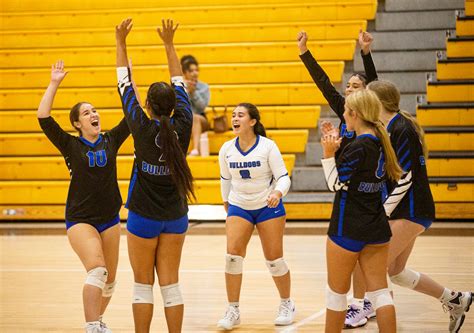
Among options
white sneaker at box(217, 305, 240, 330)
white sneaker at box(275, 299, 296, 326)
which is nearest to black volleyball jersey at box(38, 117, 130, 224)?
white sneaker at box(217, 305, 240, 330)

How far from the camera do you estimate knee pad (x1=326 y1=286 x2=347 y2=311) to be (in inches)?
163

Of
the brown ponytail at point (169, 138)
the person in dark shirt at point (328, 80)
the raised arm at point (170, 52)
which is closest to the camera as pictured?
the brown ponytail at point (169, 138)

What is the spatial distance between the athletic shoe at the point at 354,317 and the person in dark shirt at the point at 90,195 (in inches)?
60.8

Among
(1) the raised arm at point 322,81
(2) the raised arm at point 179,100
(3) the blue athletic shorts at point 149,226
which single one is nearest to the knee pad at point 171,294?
(3) the blue athletic shorts at point 149,226

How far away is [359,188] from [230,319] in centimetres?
173

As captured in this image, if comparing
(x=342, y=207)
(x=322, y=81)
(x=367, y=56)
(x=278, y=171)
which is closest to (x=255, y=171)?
(x=278, y=171)

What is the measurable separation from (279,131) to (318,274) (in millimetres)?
3686

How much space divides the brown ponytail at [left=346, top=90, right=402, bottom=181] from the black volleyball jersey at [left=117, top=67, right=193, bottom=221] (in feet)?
3.03

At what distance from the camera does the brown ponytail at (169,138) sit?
433 cm

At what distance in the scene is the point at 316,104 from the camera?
1129cm

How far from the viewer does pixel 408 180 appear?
488 cm

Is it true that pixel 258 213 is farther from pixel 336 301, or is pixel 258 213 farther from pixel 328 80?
pixel 336 301

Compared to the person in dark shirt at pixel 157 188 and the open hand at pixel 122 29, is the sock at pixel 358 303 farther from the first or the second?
the open hand at pixel 122 29

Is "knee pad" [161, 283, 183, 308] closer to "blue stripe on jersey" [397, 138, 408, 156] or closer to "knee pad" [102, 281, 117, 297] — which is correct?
"knee pad" [102, 281, 117, 297]
